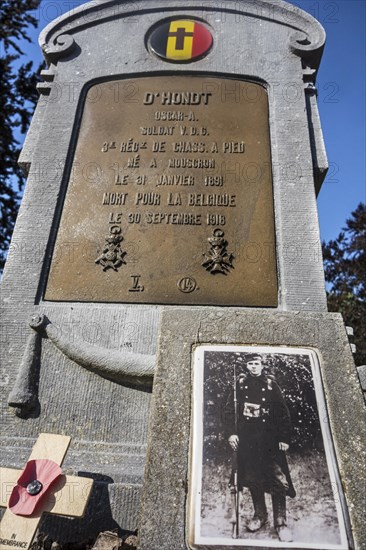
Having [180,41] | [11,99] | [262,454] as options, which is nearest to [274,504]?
[262,454]

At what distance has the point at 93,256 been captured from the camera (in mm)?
3639

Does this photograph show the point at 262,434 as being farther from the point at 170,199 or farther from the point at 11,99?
the point at 11,99

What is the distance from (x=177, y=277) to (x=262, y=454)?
6.33ft

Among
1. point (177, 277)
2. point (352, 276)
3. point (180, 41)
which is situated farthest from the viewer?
point (352, 276)

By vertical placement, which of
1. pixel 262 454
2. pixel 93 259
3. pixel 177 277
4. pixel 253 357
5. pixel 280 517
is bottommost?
pixel 280 517

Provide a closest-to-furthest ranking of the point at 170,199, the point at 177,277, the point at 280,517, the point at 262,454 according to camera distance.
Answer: the point at 280,517 < the point at 262,454 < the point at 177,277 < the point at 170,199

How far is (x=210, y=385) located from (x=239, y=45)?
4.23 metres

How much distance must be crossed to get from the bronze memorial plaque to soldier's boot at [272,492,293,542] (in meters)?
1.85

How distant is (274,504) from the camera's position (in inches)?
64.4

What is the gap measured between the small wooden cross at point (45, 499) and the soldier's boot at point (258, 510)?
97 centimetres

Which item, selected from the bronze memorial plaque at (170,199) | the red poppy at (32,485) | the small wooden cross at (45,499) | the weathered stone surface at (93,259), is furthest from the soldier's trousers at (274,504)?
the bronze memorial plaque at (170,199)

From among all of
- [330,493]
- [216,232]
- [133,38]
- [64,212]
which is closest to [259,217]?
[216,232]

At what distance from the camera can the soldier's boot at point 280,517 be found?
157 centimetres

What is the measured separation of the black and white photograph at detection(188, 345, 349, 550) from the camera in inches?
62.8
